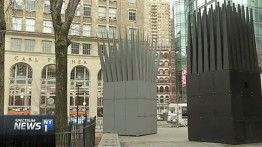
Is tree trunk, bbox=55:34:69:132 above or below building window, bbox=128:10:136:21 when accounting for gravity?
below

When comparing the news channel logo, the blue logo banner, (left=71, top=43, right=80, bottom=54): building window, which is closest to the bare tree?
the news channel logo

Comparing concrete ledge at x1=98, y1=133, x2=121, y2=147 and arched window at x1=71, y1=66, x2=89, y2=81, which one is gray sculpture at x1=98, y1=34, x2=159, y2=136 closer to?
concrete ledge at x1=98, y1=133, x2=121, y2=147

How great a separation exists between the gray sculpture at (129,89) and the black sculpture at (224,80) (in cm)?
510

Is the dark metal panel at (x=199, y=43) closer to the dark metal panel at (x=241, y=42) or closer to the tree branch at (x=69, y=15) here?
the dark metal panel at (x=241, y=42)

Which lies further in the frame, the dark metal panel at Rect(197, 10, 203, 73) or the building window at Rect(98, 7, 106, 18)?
the building window at Rect(98, 7, 106, 18)

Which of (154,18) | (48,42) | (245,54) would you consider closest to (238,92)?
(245,54)

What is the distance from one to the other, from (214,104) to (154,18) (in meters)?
140

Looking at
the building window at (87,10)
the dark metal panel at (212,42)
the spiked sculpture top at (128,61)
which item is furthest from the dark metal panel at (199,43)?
the building window at (87,10)

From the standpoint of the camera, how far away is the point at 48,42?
58.9 m

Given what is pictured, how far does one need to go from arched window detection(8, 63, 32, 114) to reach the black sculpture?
1706 inches

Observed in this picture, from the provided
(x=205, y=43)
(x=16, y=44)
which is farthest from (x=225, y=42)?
(x=16, y=44)

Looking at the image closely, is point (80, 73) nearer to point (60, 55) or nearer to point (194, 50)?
point (194, 50)

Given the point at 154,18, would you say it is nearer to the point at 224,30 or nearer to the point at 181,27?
the point at 181,27

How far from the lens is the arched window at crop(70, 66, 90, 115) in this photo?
58.8 m
